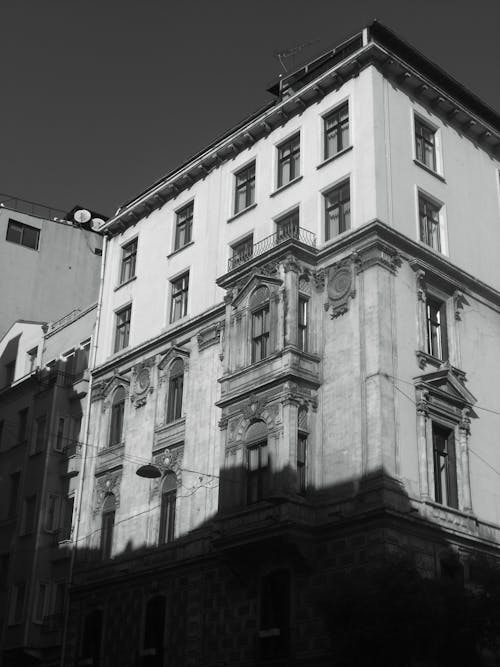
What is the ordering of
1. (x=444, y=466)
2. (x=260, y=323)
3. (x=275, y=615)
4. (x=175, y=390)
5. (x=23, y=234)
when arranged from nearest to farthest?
(x=275, y=615), (x=444, y=466), (x=260, y=323), (x=175, y=390), (x=23, y=234)

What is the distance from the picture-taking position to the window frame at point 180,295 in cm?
4375

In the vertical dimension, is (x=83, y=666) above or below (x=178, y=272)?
below

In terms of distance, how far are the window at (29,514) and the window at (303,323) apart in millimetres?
16565

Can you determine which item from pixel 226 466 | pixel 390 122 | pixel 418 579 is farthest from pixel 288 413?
pixel 390 122

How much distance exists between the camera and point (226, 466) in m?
35.9

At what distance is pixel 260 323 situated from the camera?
37.2 m

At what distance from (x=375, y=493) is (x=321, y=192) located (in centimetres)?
1264

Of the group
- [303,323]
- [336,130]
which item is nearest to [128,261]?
[336,130]

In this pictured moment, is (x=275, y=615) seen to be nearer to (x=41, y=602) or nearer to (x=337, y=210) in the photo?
(x=41, y=602)

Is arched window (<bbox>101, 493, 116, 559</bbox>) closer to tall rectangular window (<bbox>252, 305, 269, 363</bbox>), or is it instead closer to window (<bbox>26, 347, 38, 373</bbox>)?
tall rectangular window (<bbox>252, 305, 269, 363</bbox>)

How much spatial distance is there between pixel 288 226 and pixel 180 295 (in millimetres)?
6786

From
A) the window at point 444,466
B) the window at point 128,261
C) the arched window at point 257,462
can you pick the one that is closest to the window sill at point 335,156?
the arched window at point 257,462

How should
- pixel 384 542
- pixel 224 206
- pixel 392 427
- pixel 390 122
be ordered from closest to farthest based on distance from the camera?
pixel 384 542, pixel 392 427, pixel 390 122, pixel 224 206

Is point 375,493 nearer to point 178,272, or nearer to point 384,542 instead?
point 384,542
